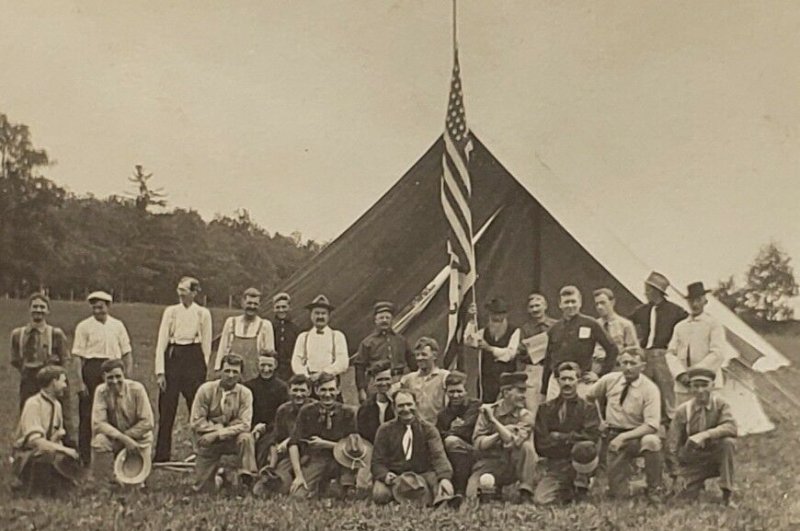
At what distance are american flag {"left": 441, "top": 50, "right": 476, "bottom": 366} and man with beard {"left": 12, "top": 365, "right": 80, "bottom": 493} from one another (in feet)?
4.69

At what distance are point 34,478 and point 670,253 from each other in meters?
2.44

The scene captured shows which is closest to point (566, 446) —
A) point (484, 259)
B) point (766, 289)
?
point (484, 259)

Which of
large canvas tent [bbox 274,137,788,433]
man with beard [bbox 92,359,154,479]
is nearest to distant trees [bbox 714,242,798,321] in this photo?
large canvas tent [bbox 274,137,788,433]

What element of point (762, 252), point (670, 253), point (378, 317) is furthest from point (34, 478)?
point (762, 252)

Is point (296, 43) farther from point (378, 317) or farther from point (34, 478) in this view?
point (34, 478)

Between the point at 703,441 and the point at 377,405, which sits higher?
the point at 377,405

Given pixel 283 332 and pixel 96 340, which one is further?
pixel 283 332

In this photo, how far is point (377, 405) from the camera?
329 cm

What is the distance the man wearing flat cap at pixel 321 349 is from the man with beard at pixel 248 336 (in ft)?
0.38

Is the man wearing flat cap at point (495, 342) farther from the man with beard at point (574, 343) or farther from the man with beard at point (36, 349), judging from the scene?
the man with beard at point (36, 349)

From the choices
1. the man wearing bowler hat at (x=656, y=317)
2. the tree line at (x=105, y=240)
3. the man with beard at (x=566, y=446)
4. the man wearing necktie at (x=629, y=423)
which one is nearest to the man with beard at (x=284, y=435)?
the tree line at (x=105, y=240)

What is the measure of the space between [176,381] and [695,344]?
6.34 feet

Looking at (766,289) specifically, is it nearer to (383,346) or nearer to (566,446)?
(566,446)

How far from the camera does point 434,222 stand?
3.39 m
